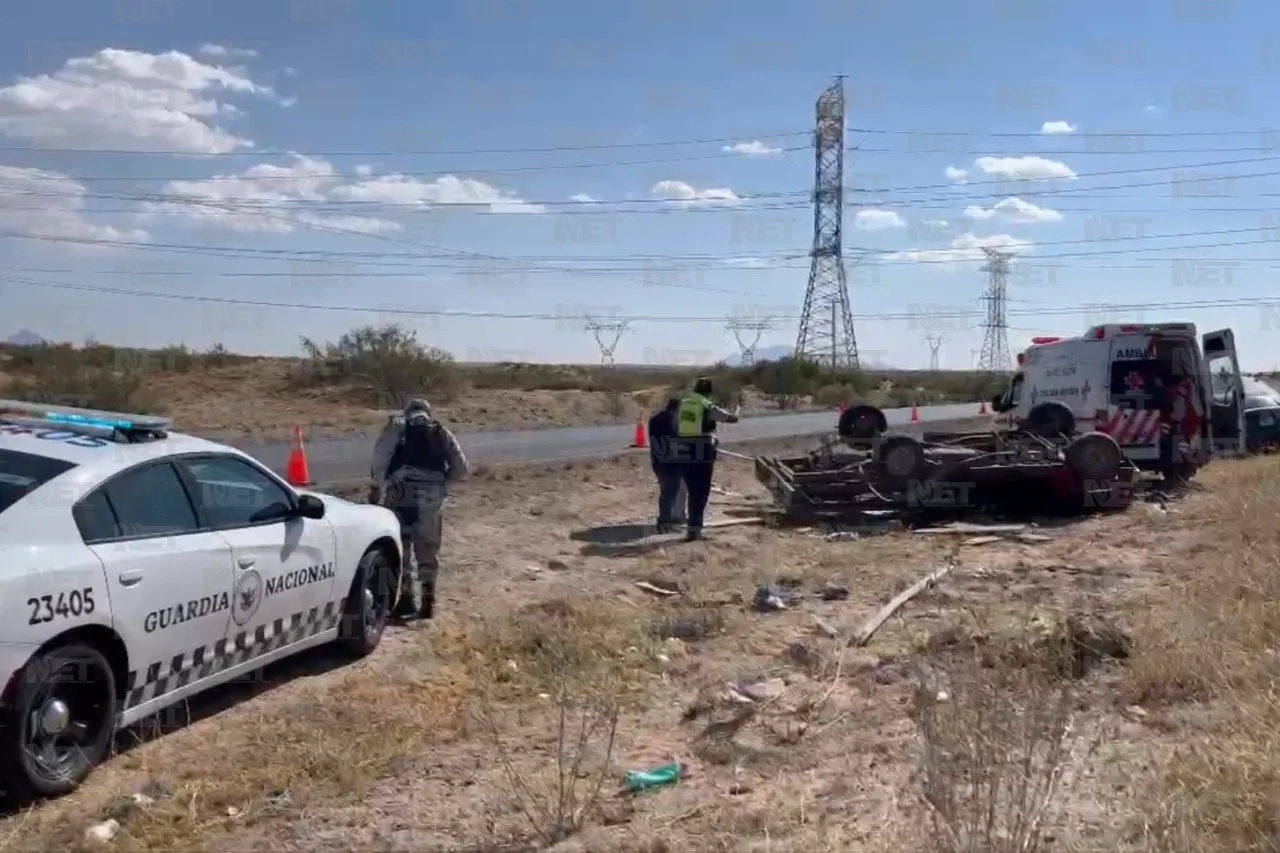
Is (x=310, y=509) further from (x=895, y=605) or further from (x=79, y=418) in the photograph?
(x=895, y=605)

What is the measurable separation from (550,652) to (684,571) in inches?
147

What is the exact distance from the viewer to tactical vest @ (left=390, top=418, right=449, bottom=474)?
8.70m

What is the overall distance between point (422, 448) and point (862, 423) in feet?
28.8

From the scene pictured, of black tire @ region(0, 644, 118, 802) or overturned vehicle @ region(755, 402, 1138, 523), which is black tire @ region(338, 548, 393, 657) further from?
overturned vehicle @ region(755, 402, 1138, 523)

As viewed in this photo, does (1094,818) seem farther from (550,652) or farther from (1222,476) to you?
(1222,476)

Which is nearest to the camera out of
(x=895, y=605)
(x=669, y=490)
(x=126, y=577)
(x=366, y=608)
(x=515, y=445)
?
(x=126, y=577)

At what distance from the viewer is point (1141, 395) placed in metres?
15.3

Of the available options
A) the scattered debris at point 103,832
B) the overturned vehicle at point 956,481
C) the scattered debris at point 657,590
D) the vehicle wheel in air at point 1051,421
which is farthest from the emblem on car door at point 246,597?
the vehicle wheel in air at point 1051,421

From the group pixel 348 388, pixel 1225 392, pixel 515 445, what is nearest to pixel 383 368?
pixel 348 388

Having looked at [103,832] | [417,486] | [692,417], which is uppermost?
[692,417]

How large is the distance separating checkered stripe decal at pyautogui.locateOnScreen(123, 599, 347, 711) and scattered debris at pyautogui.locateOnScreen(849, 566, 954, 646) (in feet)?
10.4

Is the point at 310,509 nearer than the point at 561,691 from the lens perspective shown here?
No

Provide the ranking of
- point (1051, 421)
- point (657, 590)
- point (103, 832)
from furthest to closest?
1. point (1051, 421)
2. point (657, 590)
3. point (103, 832)

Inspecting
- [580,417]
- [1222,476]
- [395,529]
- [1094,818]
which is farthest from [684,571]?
[580,417]
